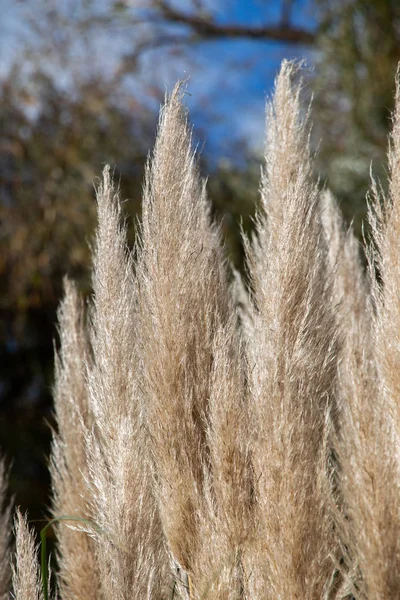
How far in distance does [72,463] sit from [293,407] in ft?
2.00

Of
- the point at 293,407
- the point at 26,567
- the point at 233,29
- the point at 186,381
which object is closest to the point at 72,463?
the point at 26,567

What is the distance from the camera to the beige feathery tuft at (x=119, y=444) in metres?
0.97

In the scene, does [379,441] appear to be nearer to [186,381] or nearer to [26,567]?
[186,381]

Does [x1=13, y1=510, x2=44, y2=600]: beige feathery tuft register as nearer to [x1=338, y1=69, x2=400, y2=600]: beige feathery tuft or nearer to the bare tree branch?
[x1=338, y1=69, x2=400, y2=600]: beige feathery tuft

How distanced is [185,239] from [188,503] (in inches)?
16.1

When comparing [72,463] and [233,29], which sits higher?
[233,29]

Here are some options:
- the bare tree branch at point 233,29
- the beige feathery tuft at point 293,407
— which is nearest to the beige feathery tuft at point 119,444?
the beige feathery tuft at point 293,407

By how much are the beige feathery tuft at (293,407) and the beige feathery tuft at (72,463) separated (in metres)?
0.44

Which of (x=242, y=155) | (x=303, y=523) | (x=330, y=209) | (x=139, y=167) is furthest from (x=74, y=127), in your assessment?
(x=303, y=523)

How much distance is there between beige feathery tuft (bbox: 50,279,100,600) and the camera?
1.24 metres

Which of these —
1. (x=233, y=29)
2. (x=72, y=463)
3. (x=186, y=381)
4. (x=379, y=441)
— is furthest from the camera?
(x=233, y=29)

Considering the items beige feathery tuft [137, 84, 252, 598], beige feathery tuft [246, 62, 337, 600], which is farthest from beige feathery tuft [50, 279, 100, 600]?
beige feathery tuft [246, 62, 337, 600]

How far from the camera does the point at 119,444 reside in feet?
3.27

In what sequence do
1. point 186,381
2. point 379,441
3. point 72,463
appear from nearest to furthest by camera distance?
point 379,441 → point 186,381 → point 72,463
